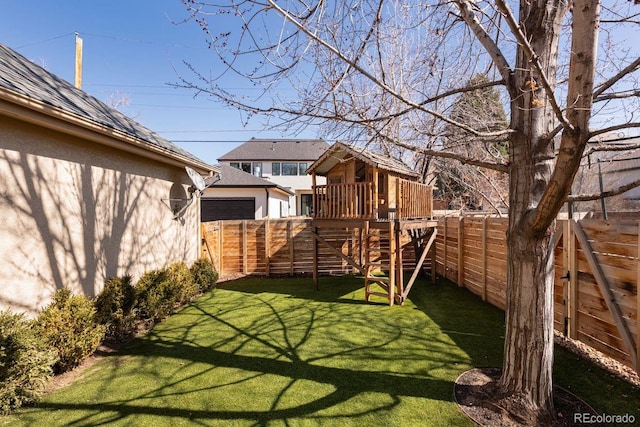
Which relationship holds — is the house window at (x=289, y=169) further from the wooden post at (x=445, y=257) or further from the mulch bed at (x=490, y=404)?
the mulch bed at (x=490, y=404)

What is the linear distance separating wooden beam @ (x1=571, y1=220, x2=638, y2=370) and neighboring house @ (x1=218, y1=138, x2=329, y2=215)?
23888 millimetres

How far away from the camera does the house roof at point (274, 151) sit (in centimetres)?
2791

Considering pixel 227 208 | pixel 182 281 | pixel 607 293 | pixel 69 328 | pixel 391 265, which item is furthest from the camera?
pixel 227 208

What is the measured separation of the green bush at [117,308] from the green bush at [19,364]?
135 cm

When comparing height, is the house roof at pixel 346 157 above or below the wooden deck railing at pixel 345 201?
above

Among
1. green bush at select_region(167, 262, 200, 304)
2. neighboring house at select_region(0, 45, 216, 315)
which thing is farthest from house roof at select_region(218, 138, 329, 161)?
neighboring house at select_region(0, 45, 216, 315)

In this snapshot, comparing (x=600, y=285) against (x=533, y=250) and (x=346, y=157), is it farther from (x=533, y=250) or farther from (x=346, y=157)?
(x=346, y=157)

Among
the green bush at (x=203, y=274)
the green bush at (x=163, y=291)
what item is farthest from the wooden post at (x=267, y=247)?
the green bush at (x=163, y=291)

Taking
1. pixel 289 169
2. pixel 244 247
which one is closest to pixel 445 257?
pixel 244 247

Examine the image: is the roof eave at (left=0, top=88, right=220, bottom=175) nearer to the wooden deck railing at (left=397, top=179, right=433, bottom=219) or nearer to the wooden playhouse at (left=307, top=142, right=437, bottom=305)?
the wooden playhouse at (left=307, top=142, right=437, bottom=305)

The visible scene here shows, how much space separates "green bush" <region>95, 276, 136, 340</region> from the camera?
4957 millimetres

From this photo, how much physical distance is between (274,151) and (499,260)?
980 inches

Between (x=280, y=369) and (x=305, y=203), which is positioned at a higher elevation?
(x=305, y=203)

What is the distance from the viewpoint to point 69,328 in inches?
159
